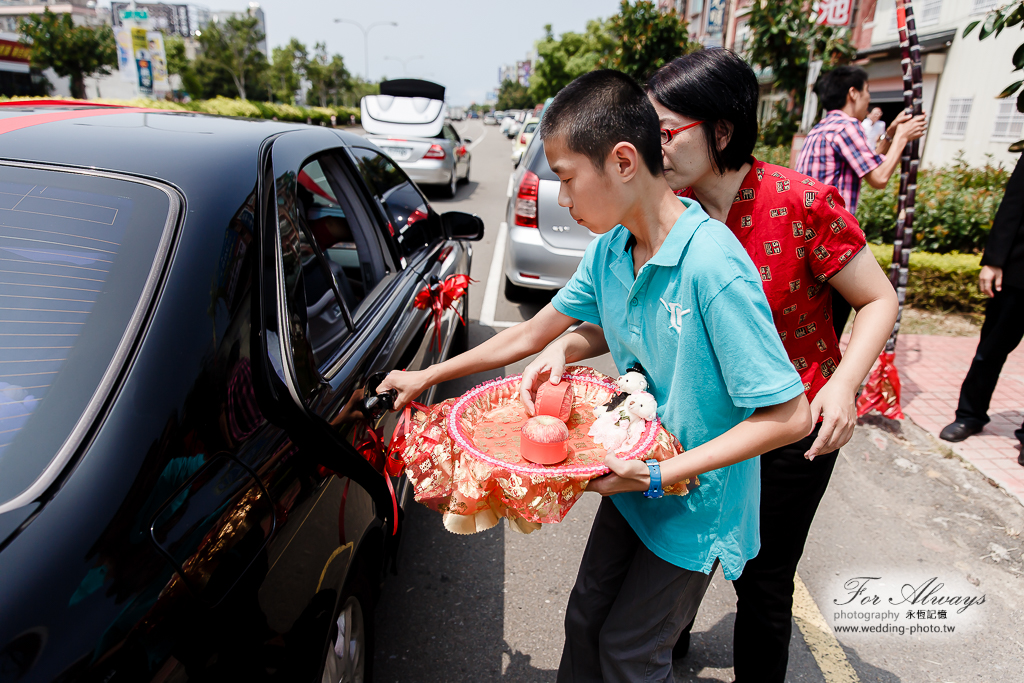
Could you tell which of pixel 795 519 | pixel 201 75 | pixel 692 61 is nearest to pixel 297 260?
pixel 692 61

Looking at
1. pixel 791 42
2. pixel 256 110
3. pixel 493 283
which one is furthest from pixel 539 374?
pixel 256 110

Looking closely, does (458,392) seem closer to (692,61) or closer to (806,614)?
(806,614)

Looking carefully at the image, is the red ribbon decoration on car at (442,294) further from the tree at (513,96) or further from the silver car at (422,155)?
the tree at (513,96)

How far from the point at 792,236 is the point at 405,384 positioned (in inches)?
40.8

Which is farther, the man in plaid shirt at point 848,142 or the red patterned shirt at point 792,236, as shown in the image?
the man in plaid shirt at point 848,142

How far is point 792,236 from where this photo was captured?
1554 mm

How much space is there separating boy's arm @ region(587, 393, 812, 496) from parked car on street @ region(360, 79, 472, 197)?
1078cm

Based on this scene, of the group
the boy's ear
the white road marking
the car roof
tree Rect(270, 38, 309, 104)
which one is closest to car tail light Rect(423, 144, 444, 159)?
the white road marking

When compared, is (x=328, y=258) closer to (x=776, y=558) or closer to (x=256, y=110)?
(x=776, y=558)

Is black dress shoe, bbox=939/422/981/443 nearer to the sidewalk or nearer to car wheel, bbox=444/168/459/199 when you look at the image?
the sidewalk

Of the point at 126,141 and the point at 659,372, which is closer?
the point at 659,372

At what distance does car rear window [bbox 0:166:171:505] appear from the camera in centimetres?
105

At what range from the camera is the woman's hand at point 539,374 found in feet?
5.01

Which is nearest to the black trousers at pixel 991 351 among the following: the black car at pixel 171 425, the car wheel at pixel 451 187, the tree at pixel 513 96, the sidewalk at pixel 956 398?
the sidewalk at pixel 956 398
